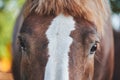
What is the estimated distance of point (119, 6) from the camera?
4590mm

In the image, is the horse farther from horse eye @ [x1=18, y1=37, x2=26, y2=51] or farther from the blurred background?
the blurred background

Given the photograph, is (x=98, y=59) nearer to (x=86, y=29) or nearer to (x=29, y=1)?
(x=86, y=29)

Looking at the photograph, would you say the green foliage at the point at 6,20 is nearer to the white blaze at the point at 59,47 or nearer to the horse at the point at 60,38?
the horse at the point at 60,38

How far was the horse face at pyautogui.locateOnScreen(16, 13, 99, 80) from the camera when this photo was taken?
235 centimetres

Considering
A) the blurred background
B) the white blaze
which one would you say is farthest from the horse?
the blurred background

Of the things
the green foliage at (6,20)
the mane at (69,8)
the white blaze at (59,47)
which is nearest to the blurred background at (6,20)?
the green foliage at (6,20)

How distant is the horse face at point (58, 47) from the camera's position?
2348 mm

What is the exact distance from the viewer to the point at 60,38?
2.41 m

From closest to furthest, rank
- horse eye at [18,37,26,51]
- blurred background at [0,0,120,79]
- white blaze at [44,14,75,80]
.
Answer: white blaze at [44,14,75,80], horse eye at [18,37,26,51], blurred background at [0,0,120,79]

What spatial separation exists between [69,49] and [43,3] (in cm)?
37

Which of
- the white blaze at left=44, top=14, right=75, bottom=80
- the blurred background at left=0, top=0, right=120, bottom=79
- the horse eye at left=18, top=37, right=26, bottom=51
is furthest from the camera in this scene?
the blurred background at left=0, top=0, right=120, bottom=79

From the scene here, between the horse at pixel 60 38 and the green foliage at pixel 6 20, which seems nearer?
the horse at pixel 60 38

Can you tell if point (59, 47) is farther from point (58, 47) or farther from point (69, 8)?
point (69, 8)

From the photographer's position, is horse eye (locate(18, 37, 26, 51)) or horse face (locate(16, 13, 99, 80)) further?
horse eye (locate(18, 37, 26, 51))
